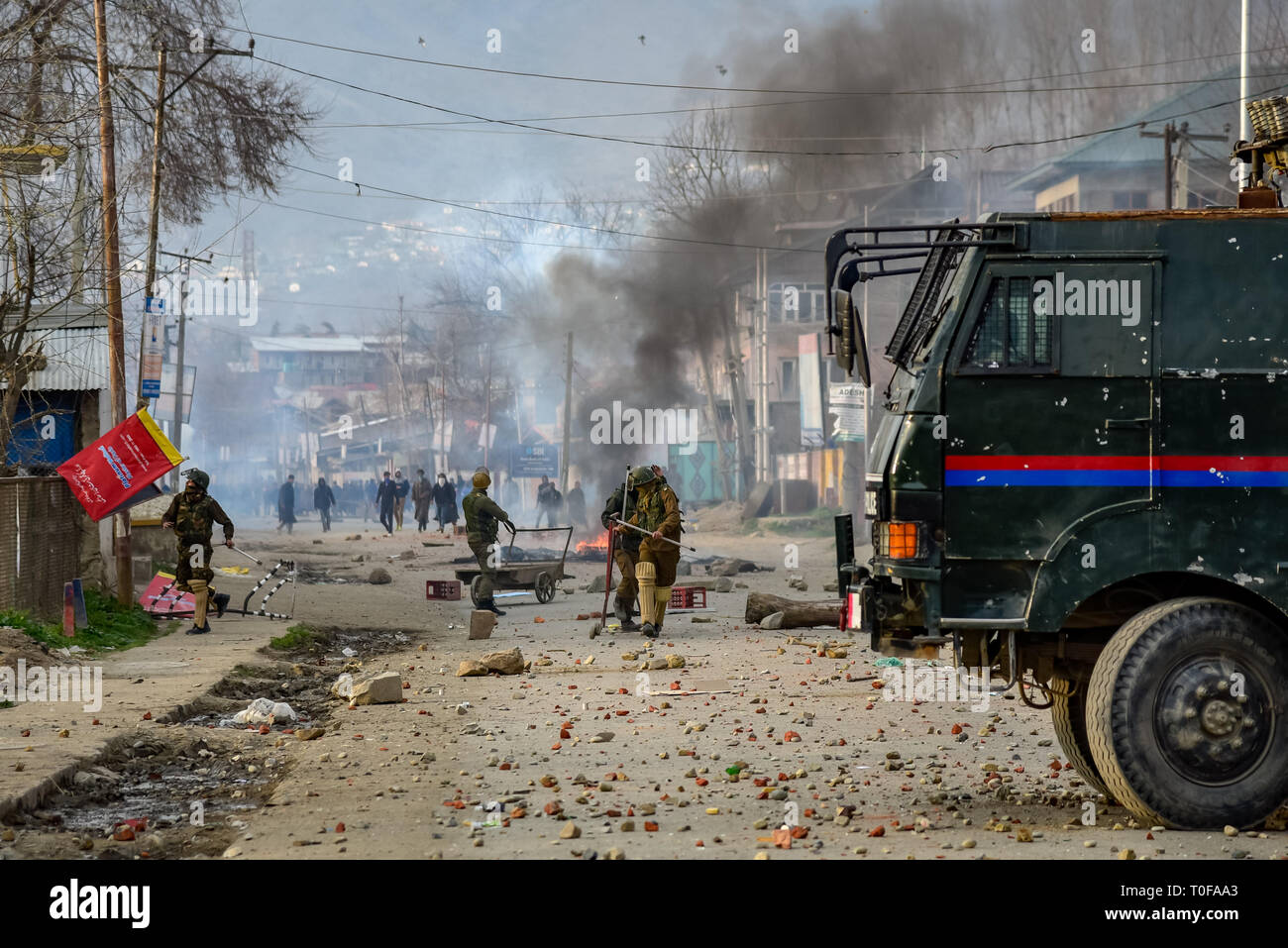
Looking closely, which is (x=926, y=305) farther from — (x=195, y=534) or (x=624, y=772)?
(x=195, y=534)

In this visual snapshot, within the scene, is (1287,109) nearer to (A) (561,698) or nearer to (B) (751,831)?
(B) (751,831)

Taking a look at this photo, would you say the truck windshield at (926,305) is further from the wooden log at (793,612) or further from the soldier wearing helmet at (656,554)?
the wooden log at (793,612)

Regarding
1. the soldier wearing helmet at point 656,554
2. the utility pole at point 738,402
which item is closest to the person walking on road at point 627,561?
the soldier wearing helmet at point 656,554

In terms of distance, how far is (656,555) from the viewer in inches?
605

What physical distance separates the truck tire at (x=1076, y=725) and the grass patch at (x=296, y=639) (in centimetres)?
960

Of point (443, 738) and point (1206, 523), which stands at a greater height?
point (1206, 523)

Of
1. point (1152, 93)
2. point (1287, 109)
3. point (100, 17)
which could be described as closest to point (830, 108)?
point (1152, 93)

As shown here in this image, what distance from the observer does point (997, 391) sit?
259 inches

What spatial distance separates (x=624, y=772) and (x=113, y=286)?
38.6ft

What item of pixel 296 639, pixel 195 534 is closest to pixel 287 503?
pixel 195 534

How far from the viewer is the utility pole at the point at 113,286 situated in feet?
55.4

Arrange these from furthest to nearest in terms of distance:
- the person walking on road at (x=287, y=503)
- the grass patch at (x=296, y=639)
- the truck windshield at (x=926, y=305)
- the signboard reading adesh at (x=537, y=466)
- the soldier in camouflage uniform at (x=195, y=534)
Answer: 1. the signboard reading adesh at (x=537, y=466)
2. the person walking on road at (x=287, y=503)
3. the soldier in camouflage uniform at (x=195, y=534)
4. the grass patch at (x=296, y=639)
5. the truck windshield at (x=926, y=305)

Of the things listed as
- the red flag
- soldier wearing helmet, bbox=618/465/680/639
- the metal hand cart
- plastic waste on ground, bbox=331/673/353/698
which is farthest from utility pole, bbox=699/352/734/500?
plastic waste on ground, bbox=331/673/353/698

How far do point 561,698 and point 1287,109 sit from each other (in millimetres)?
6712
